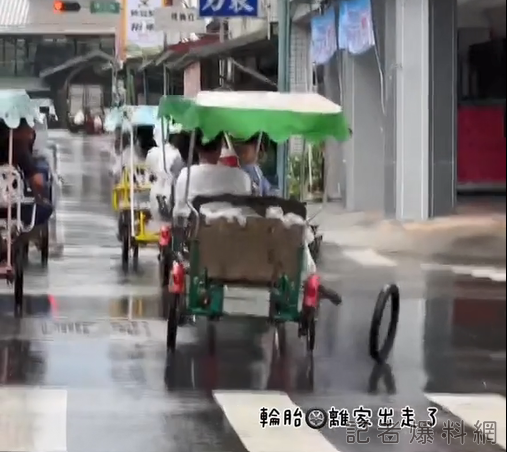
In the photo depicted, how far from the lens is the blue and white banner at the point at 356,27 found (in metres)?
19.4

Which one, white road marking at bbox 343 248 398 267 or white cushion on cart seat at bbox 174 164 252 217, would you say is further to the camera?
white road marking at bbox 343 248 398 267

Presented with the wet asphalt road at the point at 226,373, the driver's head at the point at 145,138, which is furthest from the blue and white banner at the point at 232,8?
the wet asphalt road at the point at 226,373

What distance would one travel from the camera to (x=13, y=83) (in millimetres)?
35438

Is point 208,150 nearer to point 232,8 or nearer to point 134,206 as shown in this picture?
point 134,206

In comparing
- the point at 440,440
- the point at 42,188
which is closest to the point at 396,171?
the point at 42,188

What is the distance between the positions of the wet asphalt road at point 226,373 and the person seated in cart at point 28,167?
85 centimetres

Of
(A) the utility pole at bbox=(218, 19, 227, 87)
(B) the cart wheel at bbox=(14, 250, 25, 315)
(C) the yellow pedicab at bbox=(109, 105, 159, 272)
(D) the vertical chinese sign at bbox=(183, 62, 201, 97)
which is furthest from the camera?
(D) the vertical chinese sign at bbox=(183, 62, 201, 97)

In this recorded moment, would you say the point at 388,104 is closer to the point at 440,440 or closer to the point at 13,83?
the point at 440,440

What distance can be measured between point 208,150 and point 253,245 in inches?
78.6

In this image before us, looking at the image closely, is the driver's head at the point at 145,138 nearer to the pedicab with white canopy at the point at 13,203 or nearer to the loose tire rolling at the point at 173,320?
the pedicab with white canopy at the point at 13,203

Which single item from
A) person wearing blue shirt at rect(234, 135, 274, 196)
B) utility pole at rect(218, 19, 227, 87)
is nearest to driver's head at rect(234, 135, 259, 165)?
person wearing blue shirt at rect(234, 135, 274, 196)

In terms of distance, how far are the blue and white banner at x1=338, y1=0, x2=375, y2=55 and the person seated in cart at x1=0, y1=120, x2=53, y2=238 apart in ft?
27.2

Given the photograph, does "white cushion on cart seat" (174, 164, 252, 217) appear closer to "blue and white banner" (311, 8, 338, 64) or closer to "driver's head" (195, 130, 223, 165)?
"driver's head" (195, 130, 223, 165)

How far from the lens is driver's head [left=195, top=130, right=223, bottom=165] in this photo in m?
10.6
